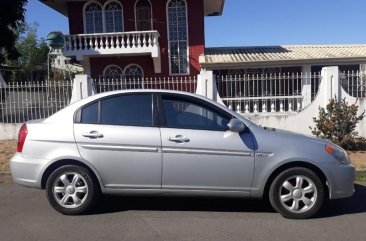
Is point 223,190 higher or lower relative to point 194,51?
lower

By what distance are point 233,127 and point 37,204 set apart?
3.02 meters

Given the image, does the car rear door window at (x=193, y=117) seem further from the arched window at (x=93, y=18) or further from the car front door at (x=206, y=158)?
the arched window at (x=93, y=18)

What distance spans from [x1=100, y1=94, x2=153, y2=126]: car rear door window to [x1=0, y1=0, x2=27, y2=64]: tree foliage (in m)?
11.4

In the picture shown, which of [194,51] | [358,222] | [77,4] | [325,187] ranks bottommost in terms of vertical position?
[358,222]

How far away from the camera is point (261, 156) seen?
542 centimetres

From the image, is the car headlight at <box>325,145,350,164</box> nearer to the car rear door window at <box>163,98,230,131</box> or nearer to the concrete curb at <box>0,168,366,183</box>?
the car rear door window at <box>163,98,230,131</box>

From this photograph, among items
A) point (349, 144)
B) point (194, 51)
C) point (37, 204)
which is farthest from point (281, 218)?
point (194, 51)

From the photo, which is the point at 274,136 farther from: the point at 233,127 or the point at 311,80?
the point at 311,80

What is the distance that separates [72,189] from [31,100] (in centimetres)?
764

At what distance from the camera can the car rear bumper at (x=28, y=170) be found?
557 cm

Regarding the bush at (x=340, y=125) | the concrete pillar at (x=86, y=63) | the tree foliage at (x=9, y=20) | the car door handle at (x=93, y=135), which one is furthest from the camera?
the concrete pillar at (x=86, y=63)

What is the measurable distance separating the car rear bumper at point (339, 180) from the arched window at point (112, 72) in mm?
16687

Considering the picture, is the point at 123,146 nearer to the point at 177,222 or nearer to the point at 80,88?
the point at 177,222

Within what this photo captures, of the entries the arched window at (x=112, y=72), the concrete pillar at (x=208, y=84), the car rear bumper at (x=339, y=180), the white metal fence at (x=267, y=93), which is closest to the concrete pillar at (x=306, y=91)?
the white metal fence at (x=267, y=93)
